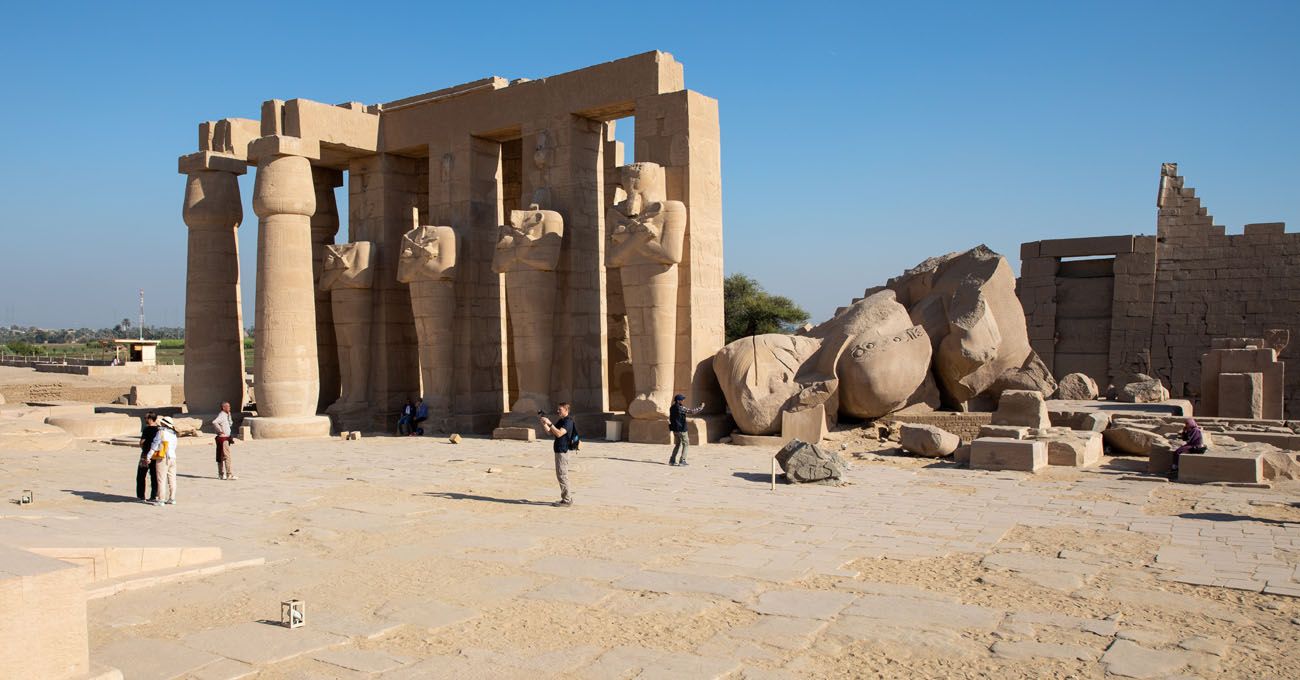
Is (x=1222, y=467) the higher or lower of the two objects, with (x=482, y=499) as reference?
higher

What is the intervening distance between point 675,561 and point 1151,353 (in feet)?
59.4

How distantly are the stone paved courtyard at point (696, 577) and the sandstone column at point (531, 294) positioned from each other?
515 cm

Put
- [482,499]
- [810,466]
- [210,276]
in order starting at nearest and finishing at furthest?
[482,499]
[810,466]
[210,276]

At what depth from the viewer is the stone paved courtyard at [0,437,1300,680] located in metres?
4.88

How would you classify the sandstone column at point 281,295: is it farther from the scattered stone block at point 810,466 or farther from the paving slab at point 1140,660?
the paving slab at point 1140,660

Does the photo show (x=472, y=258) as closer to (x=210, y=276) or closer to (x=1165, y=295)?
(x=210, y=276)

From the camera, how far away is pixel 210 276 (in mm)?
17375

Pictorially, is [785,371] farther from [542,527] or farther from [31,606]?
[31,606]

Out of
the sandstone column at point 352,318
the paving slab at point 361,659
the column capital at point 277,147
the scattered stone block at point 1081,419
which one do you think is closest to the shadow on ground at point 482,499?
the paving slab at point 361,659

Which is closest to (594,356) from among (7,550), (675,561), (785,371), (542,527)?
(785,371)

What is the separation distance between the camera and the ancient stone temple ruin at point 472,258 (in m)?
14.9

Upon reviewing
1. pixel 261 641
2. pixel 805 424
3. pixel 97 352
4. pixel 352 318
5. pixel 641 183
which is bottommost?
pixel 97 352

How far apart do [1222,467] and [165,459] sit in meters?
9.85

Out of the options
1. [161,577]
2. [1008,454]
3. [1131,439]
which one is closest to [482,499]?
[161,577]
